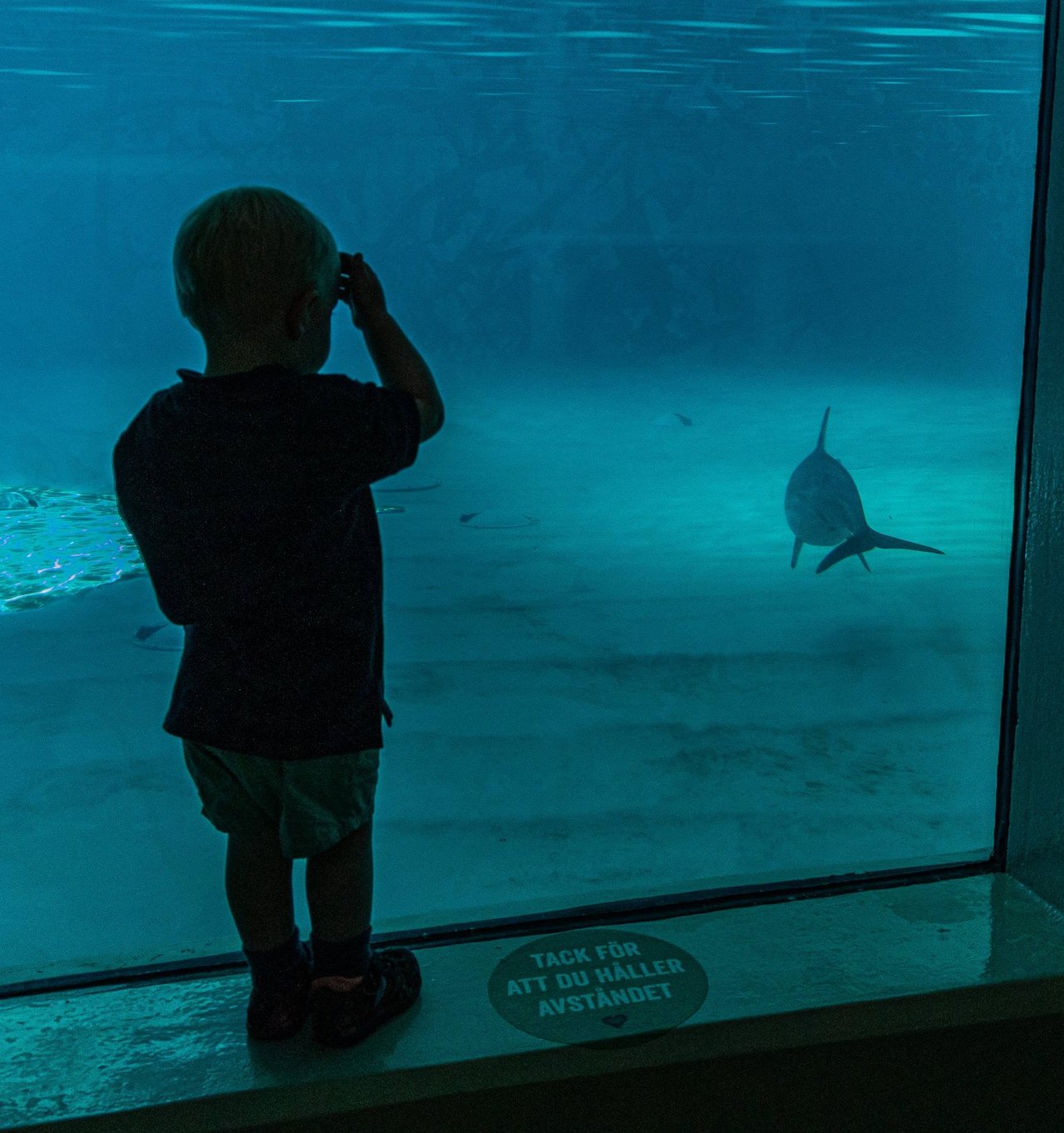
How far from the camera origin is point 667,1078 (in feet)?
3.09

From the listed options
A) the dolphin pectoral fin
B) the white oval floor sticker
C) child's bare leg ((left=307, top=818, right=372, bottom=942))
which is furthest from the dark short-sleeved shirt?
the dolphin pectoral fin

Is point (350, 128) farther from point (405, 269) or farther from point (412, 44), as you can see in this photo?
point (412, 44)

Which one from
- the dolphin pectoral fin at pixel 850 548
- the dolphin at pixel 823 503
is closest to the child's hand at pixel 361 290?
the dolphin pectoral fin at pixel 850 548

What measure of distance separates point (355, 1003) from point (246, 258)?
2.30ft

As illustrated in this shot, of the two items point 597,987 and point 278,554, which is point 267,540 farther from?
point 597,987

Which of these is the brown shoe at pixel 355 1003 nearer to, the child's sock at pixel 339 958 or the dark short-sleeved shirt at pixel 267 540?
the child's sock at pixel 339 958

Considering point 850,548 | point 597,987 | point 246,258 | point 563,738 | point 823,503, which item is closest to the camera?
point 246,258

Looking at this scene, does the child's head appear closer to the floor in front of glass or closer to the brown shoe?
the brown shoe

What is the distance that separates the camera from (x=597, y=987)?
108cm

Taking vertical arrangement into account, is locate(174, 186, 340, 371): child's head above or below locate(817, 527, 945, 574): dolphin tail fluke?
above

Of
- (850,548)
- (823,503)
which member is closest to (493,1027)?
(850,548)

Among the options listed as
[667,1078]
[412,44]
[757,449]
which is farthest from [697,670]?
[412,44]

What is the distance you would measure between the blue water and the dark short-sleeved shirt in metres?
0.48

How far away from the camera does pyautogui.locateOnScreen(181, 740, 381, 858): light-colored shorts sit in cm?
92
